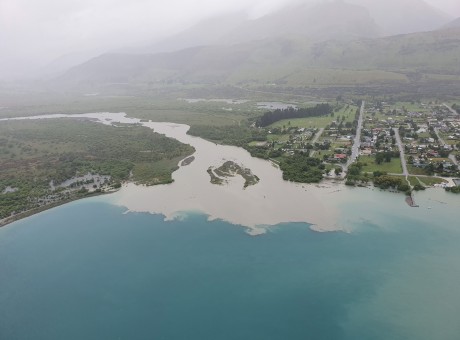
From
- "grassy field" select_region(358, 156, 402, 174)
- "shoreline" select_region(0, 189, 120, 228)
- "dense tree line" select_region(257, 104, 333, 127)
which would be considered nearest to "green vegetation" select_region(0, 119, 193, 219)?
"shoreline" select_region(0, 189, 120, 228)

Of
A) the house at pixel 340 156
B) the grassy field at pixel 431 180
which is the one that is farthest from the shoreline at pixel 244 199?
the grassy field at pixel 431 180

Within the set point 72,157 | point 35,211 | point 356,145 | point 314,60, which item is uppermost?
point 314,60

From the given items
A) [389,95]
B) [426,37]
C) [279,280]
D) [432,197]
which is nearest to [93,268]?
[279,280]

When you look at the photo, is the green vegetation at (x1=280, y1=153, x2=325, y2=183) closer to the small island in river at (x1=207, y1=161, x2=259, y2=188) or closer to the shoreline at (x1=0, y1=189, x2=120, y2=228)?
the small island in river at (x1=207, y1=161, x2=259, y2=188)

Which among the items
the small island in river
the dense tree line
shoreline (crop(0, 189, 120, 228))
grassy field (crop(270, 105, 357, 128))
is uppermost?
shoreline (crop(0, 189, 120, 228))

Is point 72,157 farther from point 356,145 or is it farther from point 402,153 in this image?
point 402,153

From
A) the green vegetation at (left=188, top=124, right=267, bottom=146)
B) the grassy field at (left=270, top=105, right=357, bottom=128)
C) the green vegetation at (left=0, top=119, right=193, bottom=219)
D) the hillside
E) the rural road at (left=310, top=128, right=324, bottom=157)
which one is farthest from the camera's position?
the hillside

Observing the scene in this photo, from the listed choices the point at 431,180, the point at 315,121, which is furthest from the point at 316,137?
the point at 431,180
